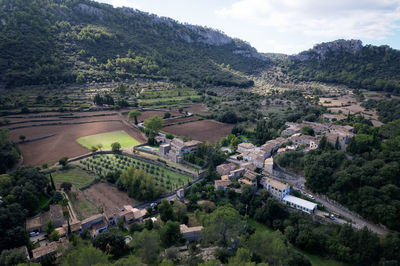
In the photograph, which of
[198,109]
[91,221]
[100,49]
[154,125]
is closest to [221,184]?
[91,221]

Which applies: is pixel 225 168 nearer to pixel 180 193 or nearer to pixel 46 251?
pixel 180 193

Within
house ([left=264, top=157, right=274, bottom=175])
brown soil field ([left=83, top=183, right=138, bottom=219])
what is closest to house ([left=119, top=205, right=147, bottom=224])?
brown soil field ([left=83, top=183, right=138, bottom=219])

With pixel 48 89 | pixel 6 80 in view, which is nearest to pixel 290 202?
pixel 48 89

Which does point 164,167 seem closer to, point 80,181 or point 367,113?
point 80,181

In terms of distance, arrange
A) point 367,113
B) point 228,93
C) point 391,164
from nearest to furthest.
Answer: point 391,164 → point 367,113 → point 228,93

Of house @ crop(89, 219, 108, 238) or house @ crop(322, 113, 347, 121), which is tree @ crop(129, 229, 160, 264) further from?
house @ crop(322, 113, 347, 121)

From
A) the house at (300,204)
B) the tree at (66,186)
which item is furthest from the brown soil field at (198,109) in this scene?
the tree at (66,186)
